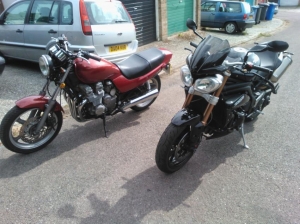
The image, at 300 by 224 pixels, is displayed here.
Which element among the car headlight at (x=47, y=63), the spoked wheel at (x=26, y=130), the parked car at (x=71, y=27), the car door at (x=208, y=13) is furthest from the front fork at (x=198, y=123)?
the car door at (x=208, y=13)

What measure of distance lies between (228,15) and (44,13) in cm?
935

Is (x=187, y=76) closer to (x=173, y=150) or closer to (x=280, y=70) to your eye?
(x=173, y=150)

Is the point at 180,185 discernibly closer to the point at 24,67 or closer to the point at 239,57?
the point at 239,57

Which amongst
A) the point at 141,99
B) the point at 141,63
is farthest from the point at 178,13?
the point at 141,99

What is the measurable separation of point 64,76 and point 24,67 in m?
4.16

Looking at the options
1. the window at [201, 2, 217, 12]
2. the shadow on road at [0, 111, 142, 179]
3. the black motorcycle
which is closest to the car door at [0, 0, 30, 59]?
the shadow on road at [0, 111, 142, 179]

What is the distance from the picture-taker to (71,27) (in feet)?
16.7

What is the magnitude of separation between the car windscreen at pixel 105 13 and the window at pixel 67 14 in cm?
36

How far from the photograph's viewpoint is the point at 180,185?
2.73 metres

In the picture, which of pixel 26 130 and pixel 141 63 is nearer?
pixel 26 130

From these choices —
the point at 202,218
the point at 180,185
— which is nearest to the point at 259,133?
the point at 180,185

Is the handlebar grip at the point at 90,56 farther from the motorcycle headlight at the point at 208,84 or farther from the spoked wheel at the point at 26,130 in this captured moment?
the motorcycle headlight at the point at 208,84

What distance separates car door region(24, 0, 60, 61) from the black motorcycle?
3471mm

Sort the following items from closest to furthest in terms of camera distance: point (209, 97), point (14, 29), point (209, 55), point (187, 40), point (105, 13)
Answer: point (209, 55), point (209, 97), point (105, 13), point (14, 29), point (187, 40)
